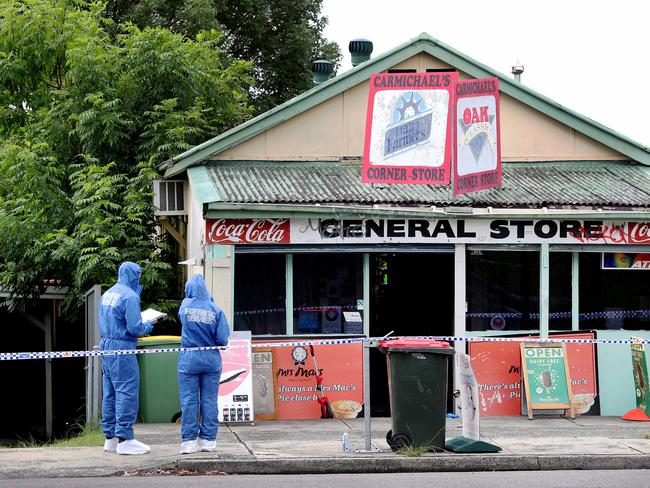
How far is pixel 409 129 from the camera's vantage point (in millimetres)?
13773

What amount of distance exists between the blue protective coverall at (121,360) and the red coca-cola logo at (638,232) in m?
6.83

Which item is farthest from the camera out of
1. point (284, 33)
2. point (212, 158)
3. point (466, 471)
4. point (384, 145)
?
point (284, 33)

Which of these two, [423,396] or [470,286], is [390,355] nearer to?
[423,396]

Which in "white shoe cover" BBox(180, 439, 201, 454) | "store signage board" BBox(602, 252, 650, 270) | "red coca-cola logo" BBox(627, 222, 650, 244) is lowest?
"white shoe cover" BBox(180, 439, 201, 454)

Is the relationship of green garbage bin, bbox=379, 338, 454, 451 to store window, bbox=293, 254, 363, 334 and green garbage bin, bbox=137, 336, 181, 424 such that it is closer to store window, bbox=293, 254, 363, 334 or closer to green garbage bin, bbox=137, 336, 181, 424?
store window, bbox=293, 254, 363, 334

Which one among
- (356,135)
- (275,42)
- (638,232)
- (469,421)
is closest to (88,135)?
(356,135)

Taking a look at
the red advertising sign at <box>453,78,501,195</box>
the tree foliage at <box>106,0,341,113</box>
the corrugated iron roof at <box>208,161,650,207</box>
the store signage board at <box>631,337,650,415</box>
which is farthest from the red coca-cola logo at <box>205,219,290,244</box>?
the tree foliage at <box>106,0,341,113</box>

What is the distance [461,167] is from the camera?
13.7 meters

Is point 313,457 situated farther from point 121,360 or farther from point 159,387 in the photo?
point 159,387

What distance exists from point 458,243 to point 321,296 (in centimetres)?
191

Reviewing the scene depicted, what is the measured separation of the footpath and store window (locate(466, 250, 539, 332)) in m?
2.27

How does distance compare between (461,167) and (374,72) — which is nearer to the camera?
(461,167)

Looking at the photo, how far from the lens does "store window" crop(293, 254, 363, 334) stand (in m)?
13.9

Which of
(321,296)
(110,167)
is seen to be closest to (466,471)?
(321,296)
